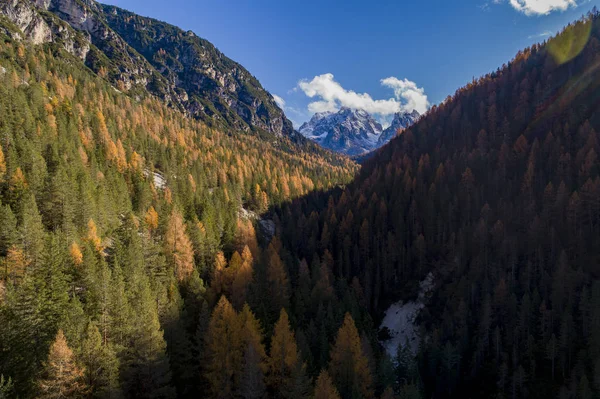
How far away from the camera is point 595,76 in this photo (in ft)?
367

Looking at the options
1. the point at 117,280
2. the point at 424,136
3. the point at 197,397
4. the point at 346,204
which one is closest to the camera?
the point at 117,280

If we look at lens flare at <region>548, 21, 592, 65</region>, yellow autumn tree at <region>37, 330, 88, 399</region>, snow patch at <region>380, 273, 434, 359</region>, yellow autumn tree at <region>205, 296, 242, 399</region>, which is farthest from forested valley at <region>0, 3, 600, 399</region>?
snow patch at <region>380, 273, 434, 359</region>

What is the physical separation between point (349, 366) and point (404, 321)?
128ft

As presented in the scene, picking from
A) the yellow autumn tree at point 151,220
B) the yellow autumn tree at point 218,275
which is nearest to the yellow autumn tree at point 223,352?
the yellow autumn tree at point 218,275

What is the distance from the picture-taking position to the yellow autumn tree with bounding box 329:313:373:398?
39.6m

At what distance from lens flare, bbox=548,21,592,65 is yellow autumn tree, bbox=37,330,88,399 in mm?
175236

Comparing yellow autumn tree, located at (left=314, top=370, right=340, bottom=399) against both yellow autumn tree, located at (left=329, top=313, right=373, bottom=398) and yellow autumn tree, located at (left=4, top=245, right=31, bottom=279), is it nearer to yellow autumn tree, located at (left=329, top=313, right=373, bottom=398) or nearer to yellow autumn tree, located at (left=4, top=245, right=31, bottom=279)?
yellow autumn tree, located at (left=329, top=313, right=373, bottom=398)

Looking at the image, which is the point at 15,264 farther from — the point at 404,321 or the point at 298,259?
the point at 404,321

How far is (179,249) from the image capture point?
56469 mm

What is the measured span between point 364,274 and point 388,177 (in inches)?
1737

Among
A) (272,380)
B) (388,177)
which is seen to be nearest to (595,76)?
(388,177)

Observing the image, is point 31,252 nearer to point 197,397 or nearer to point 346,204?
point 197,397

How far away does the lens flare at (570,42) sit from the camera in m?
133

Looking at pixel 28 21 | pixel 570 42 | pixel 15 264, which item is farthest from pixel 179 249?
pixel 28 21
